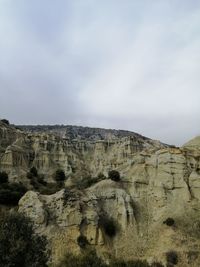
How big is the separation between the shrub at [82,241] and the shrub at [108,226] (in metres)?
3.07

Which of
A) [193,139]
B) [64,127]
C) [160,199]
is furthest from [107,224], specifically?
[64,127]

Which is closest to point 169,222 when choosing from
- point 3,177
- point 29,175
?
point 3,177

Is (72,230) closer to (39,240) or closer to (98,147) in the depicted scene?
(39,240)

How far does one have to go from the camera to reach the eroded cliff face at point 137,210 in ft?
156

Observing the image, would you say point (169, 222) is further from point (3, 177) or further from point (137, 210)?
point (3, 177)

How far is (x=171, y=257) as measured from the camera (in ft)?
151

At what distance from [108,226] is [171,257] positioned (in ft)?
25.8

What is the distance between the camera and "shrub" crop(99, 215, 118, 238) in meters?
50.1

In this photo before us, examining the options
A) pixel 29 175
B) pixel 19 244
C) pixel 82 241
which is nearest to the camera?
pixel 19 244

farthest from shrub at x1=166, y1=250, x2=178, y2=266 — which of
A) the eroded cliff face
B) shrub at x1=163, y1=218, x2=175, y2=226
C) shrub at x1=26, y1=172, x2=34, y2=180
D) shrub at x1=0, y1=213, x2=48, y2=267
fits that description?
shrub at x1=26, y1=172, x2=34, y2=180

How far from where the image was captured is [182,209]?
53.0 metres

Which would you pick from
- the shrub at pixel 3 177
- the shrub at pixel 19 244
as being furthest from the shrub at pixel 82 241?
the shrub at pixel 3 177

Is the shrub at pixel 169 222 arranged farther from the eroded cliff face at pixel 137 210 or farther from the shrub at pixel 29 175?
the shrub at pixel 29 175

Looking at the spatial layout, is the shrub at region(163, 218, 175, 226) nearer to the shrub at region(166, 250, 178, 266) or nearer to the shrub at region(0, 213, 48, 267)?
the shrub at region(166, 250, 178, 266)
